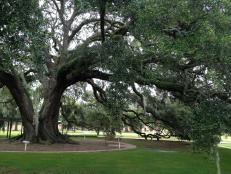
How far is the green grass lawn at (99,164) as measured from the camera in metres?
17.1

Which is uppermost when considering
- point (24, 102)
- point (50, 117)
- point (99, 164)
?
point (24, 102)

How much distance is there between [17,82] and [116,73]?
15153 millimetres

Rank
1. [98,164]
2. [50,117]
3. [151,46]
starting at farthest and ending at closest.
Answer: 1. [50,117]
2. [98,164]
3. [151,46]

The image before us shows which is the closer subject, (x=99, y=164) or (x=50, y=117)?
(x=99, y=164)

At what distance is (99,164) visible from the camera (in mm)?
19094

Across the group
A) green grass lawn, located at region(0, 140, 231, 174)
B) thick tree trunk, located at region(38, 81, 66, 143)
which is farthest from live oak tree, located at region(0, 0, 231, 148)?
thick tree trunk, located at region(38, 81, 66, 143)

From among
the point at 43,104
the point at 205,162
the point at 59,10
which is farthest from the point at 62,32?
the point at 205,162

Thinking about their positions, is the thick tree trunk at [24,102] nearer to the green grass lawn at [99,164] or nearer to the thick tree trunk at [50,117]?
the thick tree trunk at [50,117]

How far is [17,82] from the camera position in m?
28.5

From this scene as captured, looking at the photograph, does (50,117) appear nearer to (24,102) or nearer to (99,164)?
(24,102)

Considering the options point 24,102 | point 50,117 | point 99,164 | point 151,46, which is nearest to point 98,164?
point 99,164

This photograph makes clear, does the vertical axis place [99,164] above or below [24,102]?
below

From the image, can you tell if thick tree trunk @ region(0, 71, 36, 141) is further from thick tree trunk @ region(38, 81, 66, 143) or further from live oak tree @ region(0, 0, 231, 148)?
live oak tree @ region(0, 0, 231, 148)

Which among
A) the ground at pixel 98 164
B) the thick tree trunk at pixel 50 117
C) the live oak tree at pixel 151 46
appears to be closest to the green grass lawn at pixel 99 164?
the ground at pixel 98 164
